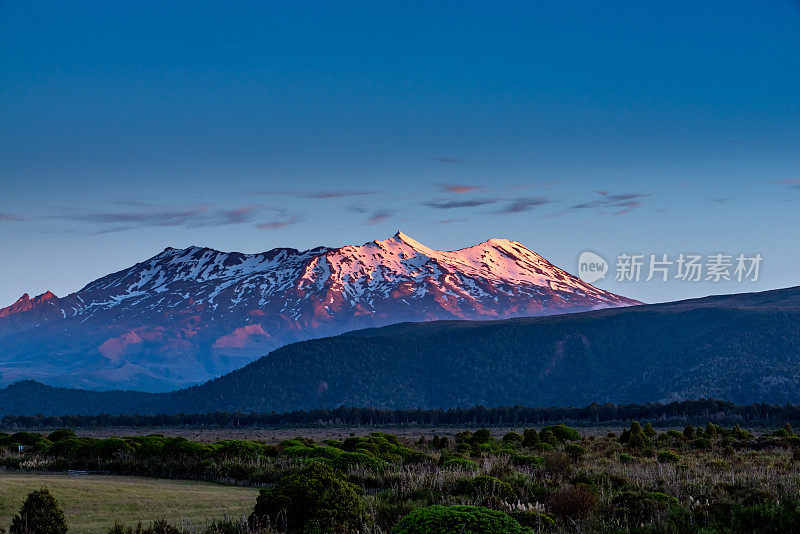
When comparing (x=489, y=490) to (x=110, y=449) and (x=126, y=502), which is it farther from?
(x=110, y=449)

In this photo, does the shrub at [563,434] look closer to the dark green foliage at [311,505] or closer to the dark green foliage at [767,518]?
the dark green foliage at [767,518]

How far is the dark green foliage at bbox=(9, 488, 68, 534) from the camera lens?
15766 mm

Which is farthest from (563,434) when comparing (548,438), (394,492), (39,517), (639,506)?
(39,517)

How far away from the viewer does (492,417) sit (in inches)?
4710

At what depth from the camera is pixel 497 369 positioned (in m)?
198

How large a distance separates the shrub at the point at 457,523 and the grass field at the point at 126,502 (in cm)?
633

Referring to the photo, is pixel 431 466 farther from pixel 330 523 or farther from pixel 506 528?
pixel 506 528

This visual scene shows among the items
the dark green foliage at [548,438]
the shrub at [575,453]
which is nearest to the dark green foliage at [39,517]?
the shrub at [575,453]

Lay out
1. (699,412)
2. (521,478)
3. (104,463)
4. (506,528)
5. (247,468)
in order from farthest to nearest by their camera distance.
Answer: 1. (699,412)
2. (104,463)
3. (247,468)
4. (521,478)
5. (506,528)

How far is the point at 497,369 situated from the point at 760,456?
531 ft

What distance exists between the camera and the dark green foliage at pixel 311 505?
16281 millimetres

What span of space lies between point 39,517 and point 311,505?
16.4 feet

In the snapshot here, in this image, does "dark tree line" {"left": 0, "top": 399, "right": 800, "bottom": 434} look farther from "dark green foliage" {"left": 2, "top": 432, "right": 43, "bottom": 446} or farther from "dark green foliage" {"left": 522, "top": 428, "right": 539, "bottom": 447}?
"dark green foliage" {"left": 2, "top": 432, "right": 43, "bottom": 446}

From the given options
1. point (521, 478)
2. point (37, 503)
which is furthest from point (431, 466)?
point (37, 503)
